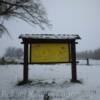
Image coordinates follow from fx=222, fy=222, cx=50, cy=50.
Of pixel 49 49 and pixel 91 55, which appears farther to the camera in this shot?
pixel 91 55

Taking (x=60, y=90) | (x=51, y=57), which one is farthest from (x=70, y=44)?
(x=60, y=90)

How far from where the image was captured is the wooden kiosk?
42.8 feet

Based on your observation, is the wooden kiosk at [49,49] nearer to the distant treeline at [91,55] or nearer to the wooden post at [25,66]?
the wooden post at [25,66]

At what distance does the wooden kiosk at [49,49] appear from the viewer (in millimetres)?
13047

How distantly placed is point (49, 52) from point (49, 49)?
18 centimetres

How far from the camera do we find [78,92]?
32.9 ft

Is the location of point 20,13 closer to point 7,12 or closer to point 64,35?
point 7,12

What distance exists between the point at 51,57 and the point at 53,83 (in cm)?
170

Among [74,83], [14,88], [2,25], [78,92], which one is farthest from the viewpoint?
[2,25]

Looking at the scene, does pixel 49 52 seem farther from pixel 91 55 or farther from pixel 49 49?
pixel 91 55

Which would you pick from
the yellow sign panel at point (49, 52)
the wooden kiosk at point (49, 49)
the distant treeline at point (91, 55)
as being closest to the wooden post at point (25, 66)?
the wooden kiosk at point (49, 49)

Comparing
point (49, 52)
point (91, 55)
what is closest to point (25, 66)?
point (49, 52)

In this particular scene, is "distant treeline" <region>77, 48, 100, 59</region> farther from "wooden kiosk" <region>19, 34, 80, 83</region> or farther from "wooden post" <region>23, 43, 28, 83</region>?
"wooden post" <region>23, 43, 28, 83</region>

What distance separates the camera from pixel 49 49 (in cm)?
1340
